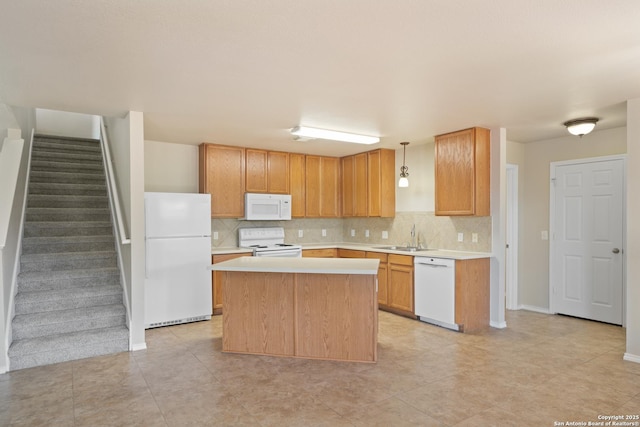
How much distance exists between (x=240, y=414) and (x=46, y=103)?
3090 millimetres

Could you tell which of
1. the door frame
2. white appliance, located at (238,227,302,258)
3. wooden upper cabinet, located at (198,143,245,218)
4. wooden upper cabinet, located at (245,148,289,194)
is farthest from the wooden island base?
the door frame

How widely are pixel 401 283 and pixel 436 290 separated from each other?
22.0 inches

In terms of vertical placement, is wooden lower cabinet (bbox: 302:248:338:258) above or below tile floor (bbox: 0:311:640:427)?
above

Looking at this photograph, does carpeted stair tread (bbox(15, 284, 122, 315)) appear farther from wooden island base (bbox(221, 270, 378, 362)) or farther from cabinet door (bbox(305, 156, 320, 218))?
cabinet door (bbox(305, 156, 320, 218))

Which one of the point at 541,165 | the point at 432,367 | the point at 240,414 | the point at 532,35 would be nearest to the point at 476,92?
the point at 532,35

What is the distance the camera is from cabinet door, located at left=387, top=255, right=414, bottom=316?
4891 millimetres

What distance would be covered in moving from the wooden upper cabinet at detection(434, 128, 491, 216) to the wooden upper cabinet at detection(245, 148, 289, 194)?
7.71 ft

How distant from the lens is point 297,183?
621 cm

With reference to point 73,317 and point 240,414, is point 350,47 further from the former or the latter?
point 73,317

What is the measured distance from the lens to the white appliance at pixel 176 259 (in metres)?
4.50

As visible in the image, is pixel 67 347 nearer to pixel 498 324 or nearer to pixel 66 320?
pixel 66 320

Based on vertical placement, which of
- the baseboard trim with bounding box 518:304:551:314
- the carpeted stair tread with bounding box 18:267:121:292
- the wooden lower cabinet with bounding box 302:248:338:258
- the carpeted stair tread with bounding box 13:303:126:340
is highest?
the wooden lower cabinet with bounding box 302:248:338:258

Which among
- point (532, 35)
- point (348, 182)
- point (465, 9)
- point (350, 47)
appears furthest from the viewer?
point (348, 182)

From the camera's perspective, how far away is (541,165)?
5.28 meters
